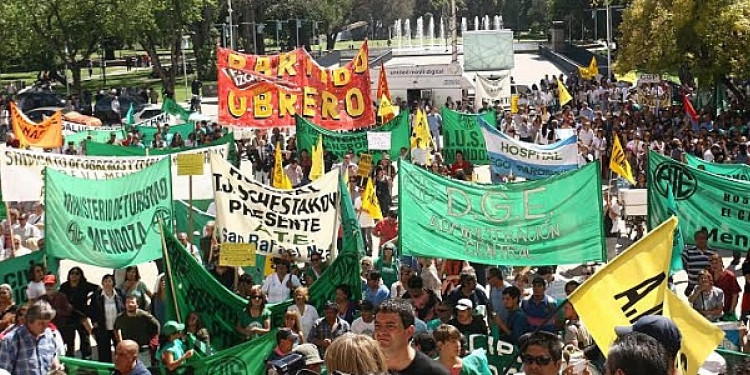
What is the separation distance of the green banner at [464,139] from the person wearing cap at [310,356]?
1255 centimetres

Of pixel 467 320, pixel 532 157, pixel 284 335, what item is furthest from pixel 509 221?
pixel 532 157

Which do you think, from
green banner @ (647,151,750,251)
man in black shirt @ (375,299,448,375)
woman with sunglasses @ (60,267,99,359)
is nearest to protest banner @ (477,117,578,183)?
green banner @ (647,151,750,251)

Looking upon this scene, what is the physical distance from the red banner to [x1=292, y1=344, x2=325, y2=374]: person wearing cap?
47.9 feet

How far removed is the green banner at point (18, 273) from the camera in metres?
12.2

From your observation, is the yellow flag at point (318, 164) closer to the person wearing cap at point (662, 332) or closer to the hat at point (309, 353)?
the hat at point (309, 353)

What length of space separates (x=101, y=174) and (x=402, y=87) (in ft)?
91.4

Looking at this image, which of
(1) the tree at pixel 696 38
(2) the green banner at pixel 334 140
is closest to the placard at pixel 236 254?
(2) the green banner at pixel 334 140

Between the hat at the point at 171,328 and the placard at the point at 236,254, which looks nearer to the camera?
the hat at the point at 171,328

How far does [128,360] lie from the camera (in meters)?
8.26

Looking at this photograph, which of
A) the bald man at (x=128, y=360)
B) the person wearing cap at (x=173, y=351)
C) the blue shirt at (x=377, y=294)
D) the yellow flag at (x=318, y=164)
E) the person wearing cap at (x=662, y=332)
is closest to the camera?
the person wearing cap at (x=662, y=332)

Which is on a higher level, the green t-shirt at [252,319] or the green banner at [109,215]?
the green banner at [109,215]

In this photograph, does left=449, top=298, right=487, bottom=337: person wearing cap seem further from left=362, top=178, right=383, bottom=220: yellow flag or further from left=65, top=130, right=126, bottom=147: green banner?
left=65, top=130, right=126, bottom=147: green banner

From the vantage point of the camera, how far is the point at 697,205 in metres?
12.9

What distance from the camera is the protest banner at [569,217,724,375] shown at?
7.44 metres
